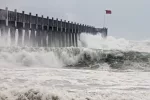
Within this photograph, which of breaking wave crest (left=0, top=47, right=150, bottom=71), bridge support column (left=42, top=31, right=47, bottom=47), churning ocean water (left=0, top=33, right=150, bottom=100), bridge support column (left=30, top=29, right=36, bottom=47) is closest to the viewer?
churning ocean water (left=0, top=33, right=150, bottom=100)

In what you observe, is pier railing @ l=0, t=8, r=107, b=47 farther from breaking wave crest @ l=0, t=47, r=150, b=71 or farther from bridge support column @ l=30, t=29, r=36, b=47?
breaking wave crest @ l=0, t=47, r=150, b=71

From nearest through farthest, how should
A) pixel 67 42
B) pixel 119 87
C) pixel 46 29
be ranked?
pixel 119 87
pixel 46 29
pixel 67 42

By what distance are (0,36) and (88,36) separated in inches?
861

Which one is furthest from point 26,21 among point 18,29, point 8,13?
point 8,13

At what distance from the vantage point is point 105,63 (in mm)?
22234

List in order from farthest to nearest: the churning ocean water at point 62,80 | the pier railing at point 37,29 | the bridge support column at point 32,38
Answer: the bridge support column at point 32,38 < the pier railing at point 37,29 < the churning ocean water at point 62,80

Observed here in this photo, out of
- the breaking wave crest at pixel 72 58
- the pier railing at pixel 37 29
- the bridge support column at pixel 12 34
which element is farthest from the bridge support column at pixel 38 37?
the bridge support column at pixel 12 34

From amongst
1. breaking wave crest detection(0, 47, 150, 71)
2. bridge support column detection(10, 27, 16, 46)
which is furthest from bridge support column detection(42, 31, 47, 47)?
bridge support column detection(10, 27, 16, 46)

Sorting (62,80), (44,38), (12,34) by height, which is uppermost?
(12,34)

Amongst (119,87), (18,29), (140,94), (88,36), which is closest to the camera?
(140,94)

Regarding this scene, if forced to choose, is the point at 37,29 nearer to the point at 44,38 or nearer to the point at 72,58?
the point at 44,38

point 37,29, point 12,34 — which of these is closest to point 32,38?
point 37,29

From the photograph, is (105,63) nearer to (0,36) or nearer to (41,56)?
(41,56)

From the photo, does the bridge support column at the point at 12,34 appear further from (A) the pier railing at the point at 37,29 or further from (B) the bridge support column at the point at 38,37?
(B) the bridge support column at the point at 38,37
